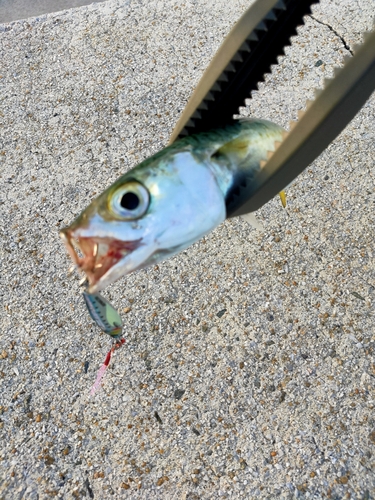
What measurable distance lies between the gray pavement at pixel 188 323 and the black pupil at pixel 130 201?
3.59ft

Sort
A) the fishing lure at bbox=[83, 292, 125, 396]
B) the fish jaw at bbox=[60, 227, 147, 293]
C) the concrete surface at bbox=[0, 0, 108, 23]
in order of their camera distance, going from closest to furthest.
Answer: the fish jaw at bbox=[60, 227, 147, 293], the fishing lure at bbox=[83, 292, 125, 396], the concrete surface at bbox=[0, 0, 108, 23]

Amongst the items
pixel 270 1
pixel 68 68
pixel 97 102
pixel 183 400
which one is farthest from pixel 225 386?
pixel 68 68

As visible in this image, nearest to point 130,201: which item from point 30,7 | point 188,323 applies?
point 188,323

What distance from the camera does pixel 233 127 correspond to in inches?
40.6

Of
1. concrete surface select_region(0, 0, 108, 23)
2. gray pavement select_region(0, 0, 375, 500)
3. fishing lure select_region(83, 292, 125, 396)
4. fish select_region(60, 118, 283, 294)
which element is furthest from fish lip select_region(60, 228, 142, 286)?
concrete surface select_region(0, 0, 108, 23)

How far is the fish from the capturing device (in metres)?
0.80

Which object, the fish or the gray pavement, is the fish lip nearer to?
the fish

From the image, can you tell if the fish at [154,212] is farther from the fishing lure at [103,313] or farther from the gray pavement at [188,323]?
the gray pavement at [188,323]

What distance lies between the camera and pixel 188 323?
1.85 metres

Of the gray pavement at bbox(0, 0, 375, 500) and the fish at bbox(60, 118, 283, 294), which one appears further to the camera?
the gray pavement at bbox(0, 0, 375, 500)

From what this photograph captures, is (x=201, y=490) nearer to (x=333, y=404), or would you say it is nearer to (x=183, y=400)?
(x=183, y=400)

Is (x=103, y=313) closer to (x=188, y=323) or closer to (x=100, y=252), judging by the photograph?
(x=100, y=252)

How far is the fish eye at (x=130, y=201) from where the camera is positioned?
818 millimetres

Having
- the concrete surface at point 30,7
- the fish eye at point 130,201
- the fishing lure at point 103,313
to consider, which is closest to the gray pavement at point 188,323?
the fishing lure at point 103,313
